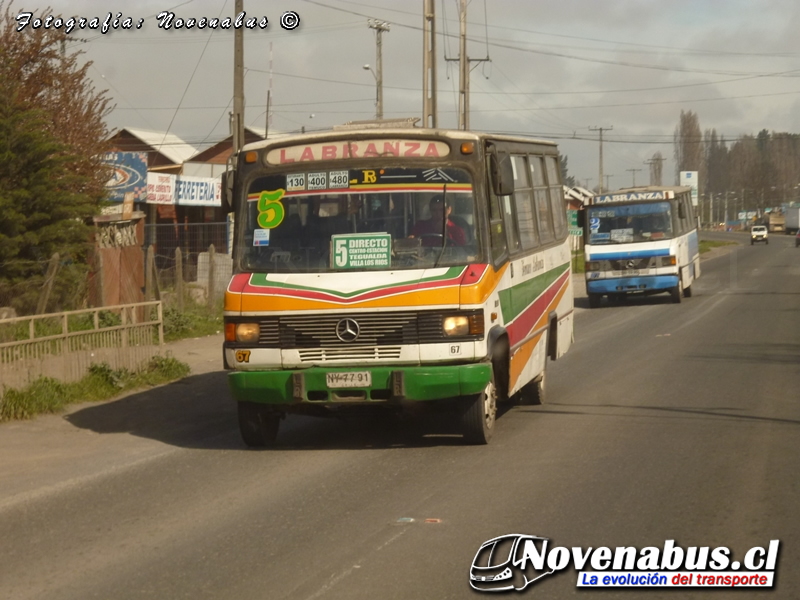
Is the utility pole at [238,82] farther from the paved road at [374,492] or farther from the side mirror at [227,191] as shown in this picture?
the side mirror at [227,191]

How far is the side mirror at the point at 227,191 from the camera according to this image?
9.69 metres

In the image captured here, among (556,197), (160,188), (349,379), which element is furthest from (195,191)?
(349,379)

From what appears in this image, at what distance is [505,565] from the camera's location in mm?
5738

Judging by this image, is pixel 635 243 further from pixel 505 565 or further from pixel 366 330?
pixel 505 565

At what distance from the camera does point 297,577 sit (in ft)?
18.3

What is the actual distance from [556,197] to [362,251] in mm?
4562

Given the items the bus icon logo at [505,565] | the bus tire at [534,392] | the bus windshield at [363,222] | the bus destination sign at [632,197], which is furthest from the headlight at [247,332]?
the bus destination sign at [632,197]

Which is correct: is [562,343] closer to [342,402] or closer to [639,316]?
[342,402]

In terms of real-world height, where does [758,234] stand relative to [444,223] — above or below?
below

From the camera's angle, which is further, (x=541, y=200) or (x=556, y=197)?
(x=556, y=197)

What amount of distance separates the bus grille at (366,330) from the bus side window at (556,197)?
4370mm

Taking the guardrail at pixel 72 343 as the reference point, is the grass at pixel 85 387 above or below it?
below

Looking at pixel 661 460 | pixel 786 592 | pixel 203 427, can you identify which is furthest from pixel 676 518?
pixel 203 427

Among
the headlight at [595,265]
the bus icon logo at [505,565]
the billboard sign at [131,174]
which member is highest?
the billboard sign at [131,174]
